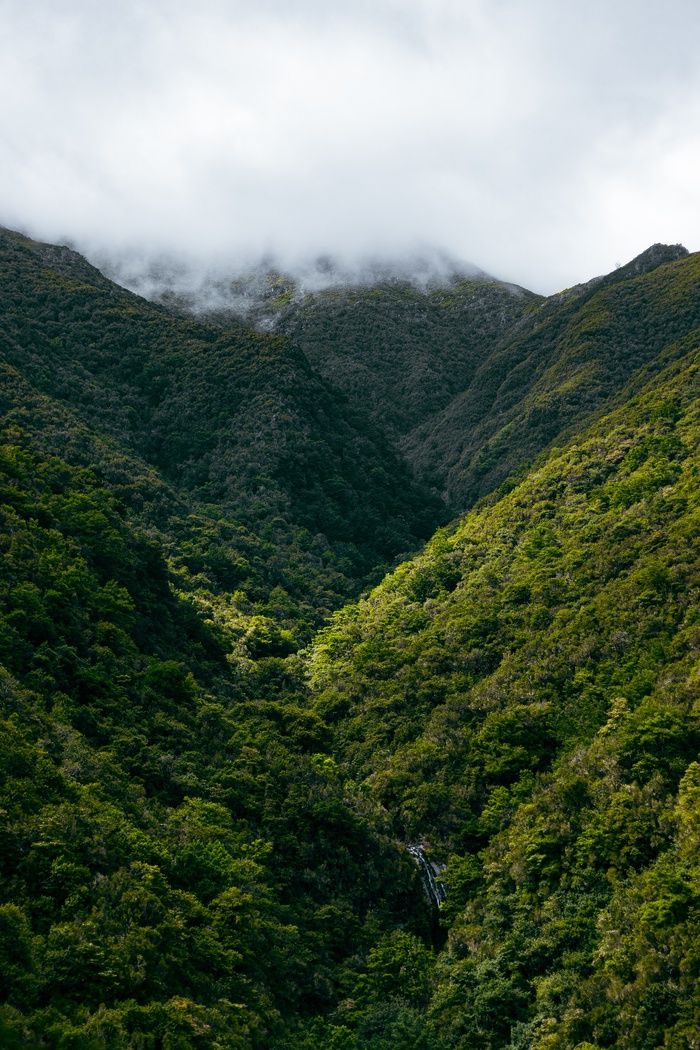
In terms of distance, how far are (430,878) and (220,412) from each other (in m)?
54.6

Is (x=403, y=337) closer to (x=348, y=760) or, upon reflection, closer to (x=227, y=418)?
(x=227, y=418)

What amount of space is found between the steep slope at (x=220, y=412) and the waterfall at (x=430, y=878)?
122 ft

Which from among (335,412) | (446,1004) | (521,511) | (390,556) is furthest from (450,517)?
(446,1004)

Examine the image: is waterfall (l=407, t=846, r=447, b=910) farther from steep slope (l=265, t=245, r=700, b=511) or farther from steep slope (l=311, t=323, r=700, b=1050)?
steep slope (l=265, t=245, r=700, b=511)

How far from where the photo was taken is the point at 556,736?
3600cm

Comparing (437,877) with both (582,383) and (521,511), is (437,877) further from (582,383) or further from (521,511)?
(582,383)

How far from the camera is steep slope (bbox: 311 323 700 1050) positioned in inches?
1012

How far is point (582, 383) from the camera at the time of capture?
82.1 m

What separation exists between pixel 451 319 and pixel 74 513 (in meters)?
92.4

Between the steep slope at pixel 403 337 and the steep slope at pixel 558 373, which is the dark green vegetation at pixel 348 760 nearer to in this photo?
the steep slope at pixel 558 373

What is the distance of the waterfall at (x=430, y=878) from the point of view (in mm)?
34625

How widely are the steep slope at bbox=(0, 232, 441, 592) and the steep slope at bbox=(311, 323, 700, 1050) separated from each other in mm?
18336

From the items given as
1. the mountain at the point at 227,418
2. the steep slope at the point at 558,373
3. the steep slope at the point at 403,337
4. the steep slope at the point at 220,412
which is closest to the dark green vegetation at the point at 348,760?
the mountain at the point at 227,418

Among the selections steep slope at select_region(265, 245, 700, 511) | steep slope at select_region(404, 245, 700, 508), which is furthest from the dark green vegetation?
steep slope at select_region(265, 245, 700, 511)
